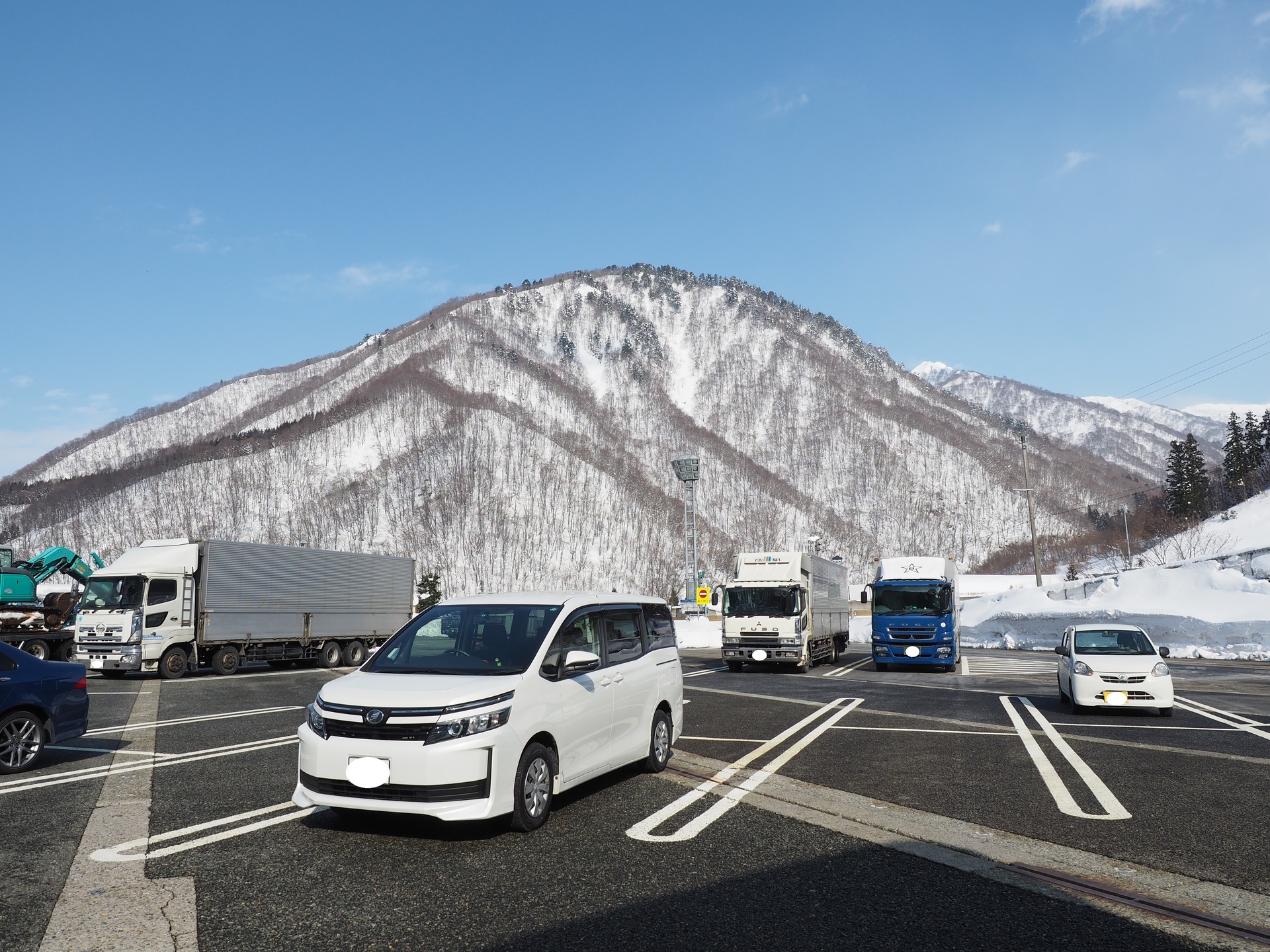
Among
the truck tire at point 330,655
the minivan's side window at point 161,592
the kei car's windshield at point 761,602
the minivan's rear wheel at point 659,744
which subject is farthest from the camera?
the truck tire at point 330,655

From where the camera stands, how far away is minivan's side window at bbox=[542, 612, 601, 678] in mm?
7184

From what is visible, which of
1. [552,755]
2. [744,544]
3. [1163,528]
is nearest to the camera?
[552,755]

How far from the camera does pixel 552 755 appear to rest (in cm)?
700

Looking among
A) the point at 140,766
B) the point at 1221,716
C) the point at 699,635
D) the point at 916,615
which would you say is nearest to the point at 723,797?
the point at 140,766

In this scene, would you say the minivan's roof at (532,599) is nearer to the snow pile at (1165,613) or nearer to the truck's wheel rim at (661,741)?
the truck's wheel rim at (661,741)

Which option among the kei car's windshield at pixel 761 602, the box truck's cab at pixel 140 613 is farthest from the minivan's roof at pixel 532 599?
the box truck's cab at pixel 140 613

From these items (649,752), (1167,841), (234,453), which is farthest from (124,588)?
(234,453)

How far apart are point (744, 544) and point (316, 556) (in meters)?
140

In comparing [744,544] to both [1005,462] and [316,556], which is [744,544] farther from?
[316,556]

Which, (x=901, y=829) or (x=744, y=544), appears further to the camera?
(x=744, y=544)

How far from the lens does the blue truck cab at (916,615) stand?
2514cm

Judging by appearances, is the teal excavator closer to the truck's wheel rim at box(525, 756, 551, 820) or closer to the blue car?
the blue car

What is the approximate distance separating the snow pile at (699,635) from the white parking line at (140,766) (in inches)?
1324

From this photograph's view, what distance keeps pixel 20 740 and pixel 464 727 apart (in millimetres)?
6152
